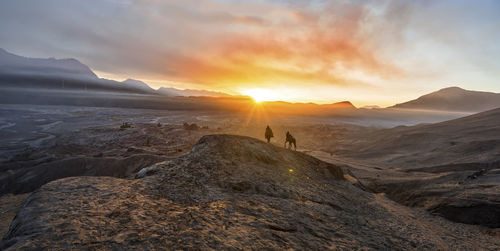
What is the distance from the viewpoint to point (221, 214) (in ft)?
15.6

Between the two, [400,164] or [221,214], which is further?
[400,164]

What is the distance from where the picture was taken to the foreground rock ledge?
11.9 feet

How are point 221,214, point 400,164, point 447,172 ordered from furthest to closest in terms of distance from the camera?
point 400,164
point 447,172
point 221,214

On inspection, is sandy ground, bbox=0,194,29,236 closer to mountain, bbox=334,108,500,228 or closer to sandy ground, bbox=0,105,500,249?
sandy ground, bbox=0,105,500,249

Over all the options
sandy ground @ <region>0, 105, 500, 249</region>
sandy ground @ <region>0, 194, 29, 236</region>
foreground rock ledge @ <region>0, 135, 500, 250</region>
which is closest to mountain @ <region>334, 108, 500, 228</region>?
sandy ground @ <region>0, 105, 500, 249</region>

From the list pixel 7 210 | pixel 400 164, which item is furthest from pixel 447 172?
pixel 7 210

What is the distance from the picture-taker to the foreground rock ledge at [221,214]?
3.63 metres

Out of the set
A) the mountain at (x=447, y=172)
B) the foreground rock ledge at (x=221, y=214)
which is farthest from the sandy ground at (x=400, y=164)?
the foreground rock ledge at (x=221, y=214)

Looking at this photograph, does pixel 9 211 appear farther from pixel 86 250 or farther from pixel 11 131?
pixel 11 131

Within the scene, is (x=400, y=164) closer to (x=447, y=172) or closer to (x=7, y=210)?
(x=447, y=172)

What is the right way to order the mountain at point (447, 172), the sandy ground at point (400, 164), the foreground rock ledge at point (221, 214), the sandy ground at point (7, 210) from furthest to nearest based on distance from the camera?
1. the sandy ground at point (400, 164)
2. the mountain at point (447, 172)
3. the sandy ground at point (7, 210)
4. the foreground rock ledge at point (221, 214)

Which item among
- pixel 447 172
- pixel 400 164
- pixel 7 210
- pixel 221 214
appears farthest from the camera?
pixel 400 164

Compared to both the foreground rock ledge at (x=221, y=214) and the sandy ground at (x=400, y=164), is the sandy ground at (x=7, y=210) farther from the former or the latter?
the foreground rock ledge at (x=221, y=214)

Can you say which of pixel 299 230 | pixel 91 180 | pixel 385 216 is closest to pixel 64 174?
pixel 91 180
